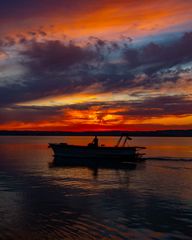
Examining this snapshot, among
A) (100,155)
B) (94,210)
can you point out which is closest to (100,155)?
A: (100,155)

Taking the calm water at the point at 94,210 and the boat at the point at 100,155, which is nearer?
the calm water at the point at 94,210

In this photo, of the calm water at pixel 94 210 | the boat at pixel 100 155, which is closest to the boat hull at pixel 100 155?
the boat at pixel 100 155

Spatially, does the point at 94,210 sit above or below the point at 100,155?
below

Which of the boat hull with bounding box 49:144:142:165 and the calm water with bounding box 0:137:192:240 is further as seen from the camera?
the boat hull with bounding box 49:144:142:165

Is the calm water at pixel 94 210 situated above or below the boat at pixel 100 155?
below

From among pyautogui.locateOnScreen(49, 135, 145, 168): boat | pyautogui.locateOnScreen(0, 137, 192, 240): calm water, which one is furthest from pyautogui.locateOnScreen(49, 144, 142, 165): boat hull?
pyautogui.locateOnScreen(0, 137, 192, 240): calm water

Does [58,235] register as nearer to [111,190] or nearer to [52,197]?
[52,197]

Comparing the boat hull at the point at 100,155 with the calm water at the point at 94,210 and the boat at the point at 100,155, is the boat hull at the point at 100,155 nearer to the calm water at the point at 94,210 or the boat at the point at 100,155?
the boat at the point at 100,155

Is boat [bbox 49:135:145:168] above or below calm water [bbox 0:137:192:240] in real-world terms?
above

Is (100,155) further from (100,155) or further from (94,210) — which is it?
(94,210)

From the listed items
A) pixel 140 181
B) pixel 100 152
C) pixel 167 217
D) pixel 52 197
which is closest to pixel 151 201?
pixel 167 217

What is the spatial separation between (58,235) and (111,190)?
15.4m

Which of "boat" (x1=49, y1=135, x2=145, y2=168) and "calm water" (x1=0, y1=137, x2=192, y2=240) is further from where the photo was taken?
"boat" (x1=49, y1=135, x2=145, y2=168)

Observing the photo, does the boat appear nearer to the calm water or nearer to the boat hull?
the boat hull
